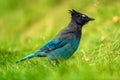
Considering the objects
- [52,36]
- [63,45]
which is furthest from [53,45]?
[52,36]

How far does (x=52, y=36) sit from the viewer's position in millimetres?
11617

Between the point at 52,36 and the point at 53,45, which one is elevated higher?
the point at 53,45

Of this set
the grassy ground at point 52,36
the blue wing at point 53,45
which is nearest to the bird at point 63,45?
the blue wing at point 53,45

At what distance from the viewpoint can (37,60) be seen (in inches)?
328

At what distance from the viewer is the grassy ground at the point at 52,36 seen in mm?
6781

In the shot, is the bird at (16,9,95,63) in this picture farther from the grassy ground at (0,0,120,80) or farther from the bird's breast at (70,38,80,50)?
the grassy ground at (0,0,120,80)

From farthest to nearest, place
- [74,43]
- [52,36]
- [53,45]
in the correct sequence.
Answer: [52,36], [53,45], [74,43]

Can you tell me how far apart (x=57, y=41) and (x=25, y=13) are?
24.8 feet

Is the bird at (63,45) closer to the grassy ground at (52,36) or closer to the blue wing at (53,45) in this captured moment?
the blue wing at (53,45)

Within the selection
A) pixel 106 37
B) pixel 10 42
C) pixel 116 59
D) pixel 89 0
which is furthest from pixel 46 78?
pixel 89 0

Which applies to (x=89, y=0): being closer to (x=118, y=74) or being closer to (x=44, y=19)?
(x=44, y=19)

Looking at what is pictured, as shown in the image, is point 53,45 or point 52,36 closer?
point 53,45

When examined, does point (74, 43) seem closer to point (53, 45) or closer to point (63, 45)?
point (63, 45)

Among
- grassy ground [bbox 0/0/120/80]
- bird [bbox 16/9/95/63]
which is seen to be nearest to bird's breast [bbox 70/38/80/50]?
bird [bbox 16/9/95/63]
